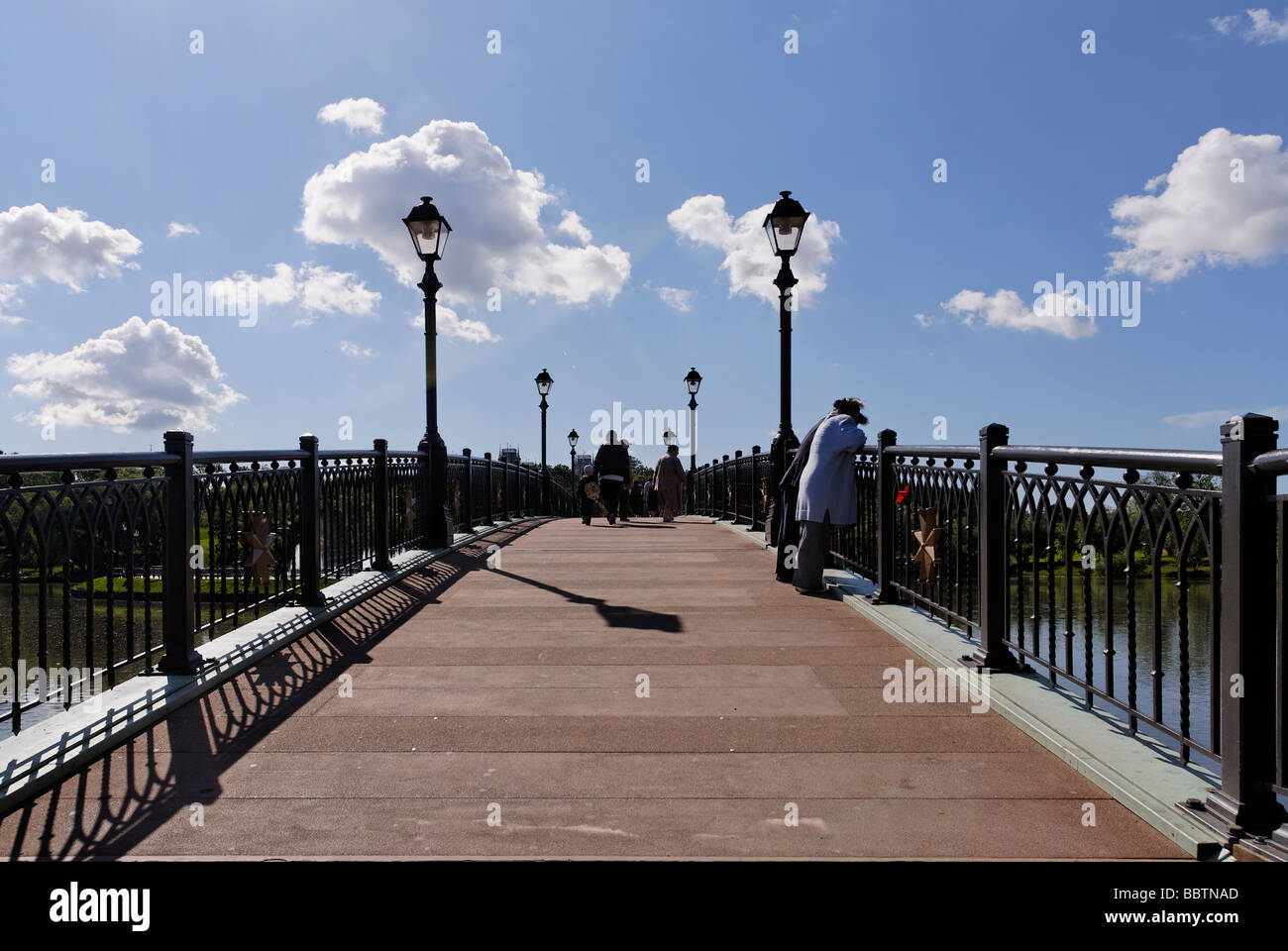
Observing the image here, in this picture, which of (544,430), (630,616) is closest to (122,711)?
(630,616)

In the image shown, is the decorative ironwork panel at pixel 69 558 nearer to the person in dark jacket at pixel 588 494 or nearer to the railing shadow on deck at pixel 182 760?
the railing shadow on deck at pixel 182 760

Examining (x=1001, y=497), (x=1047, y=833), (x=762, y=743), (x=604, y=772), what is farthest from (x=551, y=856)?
(x=1001, y=497)

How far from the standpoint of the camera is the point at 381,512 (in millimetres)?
8836

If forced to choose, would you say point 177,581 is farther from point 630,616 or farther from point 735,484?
point 735,484

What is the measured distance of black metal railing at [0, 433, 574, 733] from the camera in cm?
381

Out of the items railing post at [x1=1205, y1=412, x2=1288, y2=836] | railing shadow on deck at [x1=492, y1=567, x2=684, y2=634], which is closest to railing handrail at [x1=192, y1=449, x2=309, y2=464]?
railing shadow on deck at [x1=492, y1=567, x2=684, y2=634]

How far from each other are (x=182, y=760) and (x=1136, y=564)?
430 centimetres

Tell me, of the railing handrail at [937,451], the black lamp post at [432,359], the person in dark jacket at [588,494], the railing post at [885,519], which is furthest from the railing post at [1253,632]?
the person in dark jacket at [588,494]

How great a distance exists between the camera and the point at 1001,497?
16.3ft

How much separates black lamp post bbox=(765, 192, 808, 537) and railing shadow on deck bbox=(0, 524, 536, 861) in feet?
16.5

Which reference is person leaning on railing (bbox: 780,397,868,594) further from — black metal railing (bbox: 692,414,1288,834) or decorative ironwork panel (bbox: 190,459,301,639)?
decorative ironwork panel (bbox: 190,459,301,639)

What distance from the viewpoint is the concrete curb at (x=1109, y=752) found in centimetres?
295

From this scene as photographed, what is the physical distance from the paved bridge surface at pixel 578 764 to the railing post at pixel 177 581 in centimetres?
31
